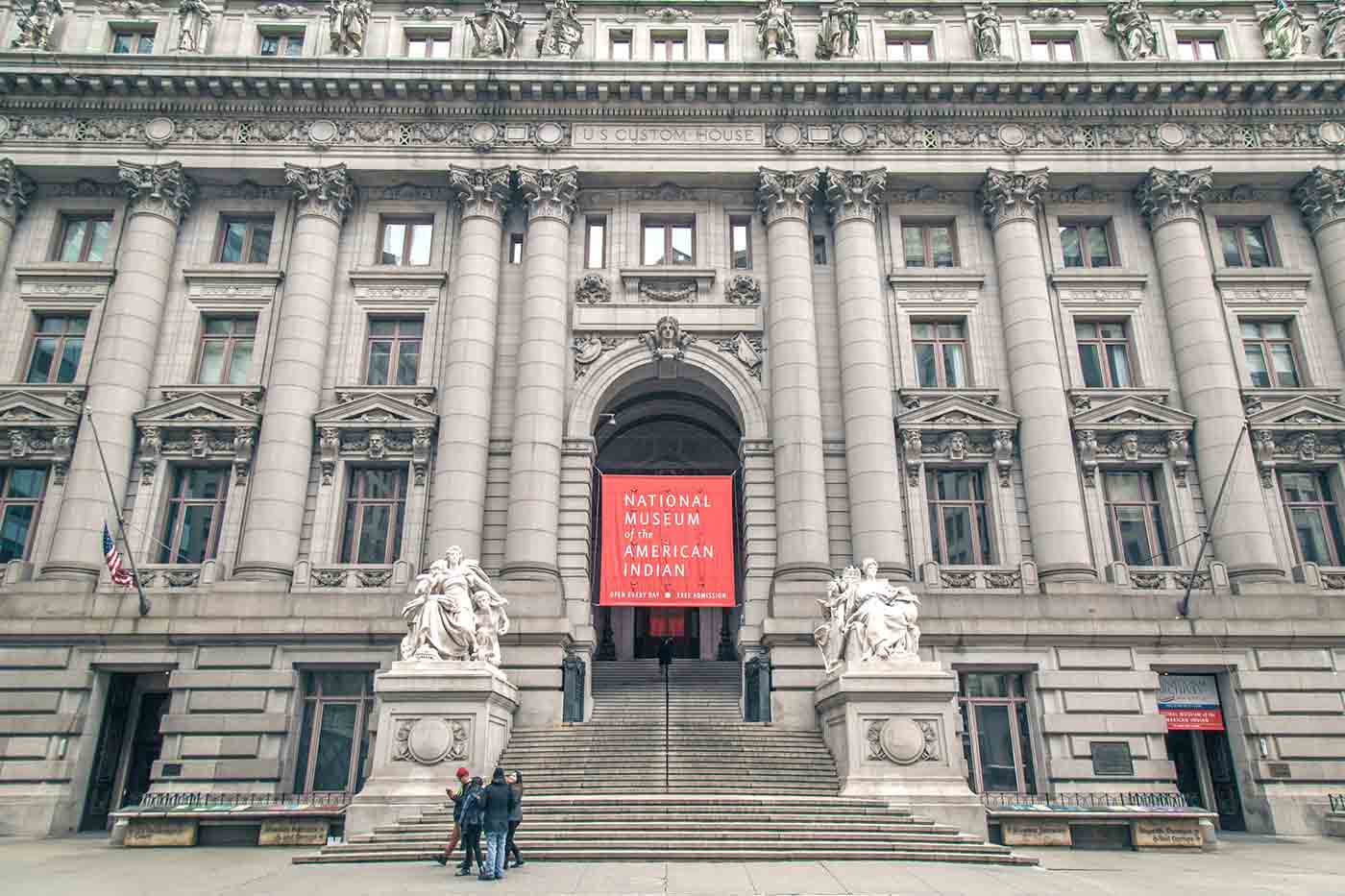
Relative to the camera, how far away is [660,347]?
2944 cm

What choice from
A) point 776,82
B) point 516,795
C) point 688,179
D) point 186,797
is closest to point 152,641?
point 186,797

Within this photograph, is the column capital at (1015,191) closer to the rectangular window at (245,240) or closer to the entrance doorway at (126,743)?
the rectangular window at (245,240)

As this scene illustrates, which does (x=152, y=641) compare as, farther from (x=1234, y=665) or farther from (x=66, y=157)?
(x=1234, y=665)

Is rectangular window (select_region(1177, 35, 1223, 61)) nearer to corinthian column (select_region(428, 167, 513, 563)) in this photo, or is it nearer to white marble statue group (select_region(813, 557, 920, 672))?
white marble statue group (select_region(813, 557, 920, 672))

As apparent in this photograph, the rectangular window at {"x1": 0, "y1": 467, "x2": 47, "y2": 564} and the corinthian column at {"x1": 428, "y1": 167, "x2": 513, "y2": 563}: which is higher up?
the corinthian column at {"x1": 428, "y1": 167, "x2": 513, "y2": 563}

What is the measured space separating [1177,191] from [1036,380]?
853 centimetres

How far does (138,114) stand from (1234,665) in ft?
124

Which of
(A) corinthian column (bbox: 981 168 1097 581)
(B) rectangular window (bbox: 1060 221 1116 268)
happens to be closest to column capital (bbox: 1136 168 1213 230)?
(B) rectangular window (bbox: 1060 221 1116 268)

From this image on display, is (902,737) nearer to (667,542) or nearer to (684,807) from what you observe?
(684,807)

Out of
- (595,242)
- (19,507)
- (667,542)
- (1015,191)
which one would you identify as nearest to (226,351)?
(19,507)

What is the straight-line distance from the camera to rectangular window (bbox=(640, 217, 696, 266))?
31016 millimetres

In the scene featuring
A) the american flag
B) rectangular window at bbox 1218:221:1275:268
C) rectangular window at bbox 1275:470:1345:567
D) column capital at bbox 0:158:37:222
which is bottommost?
the american flag

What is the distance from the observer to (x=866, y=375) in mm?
28031

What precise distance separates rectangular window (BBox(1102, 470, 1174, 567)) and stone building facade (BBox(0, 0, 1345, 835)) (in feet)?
0.76
